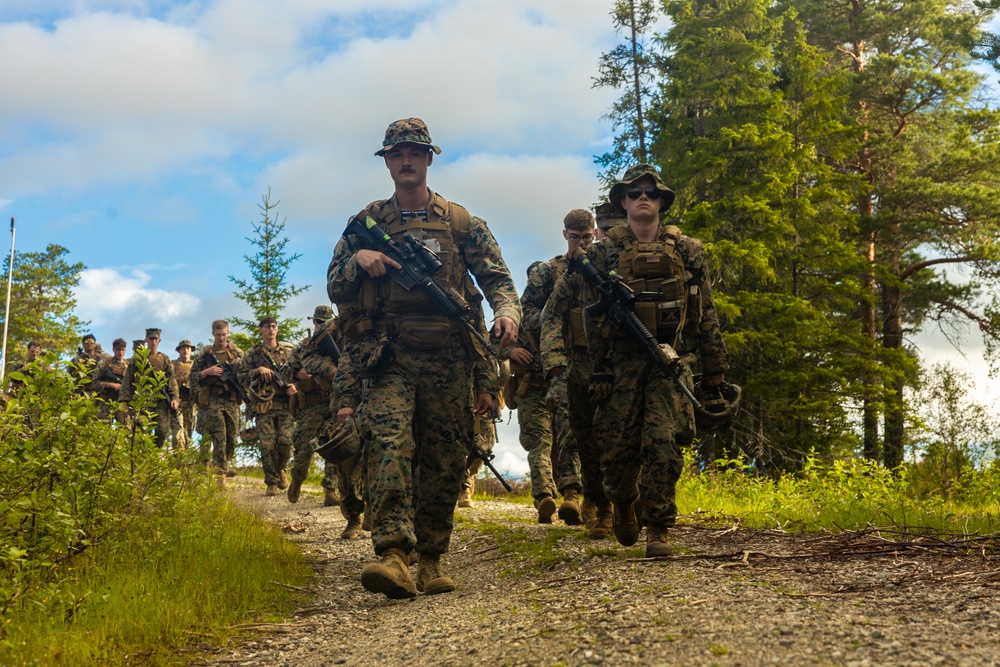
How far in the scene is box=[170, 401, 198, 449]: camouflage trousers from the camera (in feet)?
63.1

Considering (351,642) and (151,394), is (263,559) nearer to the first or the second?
(151,394)

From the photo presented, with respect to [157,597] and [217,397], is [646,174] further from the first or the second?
[217,397]

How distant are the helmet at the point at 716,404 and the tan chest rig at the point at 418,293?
65.5 inches

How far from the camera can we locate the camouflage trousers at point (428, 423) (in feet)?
19.5

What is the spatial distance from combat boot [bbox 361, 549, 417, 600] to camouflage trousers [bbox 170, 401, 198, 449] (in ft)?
40.9

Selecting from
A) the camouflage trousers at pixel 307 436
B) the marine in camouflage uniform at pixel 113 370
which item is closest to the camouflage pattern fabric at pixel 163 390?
the marine in camouflage uniform at pixel 113 370

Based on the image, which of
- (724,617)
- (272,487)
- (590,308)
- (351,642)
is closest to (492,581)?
(351,642)

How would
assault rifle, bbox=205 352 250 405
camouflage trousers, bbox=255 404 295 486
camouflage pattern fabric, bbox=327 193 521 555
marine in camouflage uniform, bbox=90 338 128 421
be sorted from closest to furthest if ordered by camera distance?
camouflage pattern fabric, bbox=327 193 521 555 < camouflage trousers, bbox=255 404 295 486 < assault rifle, bbox=205 352 250 405 < marine in camouflage uniform, bbox=90 338 128 421

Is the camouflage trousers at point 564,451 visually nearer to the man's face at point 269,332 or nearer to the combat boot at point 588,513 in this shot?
the combat boot at point 588,513

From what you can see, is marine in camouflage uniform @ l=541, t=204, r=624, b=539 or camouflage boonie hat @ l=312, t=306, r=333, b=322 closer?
marine in camouflage uniform @ l=541, t=204, r=624, b=539

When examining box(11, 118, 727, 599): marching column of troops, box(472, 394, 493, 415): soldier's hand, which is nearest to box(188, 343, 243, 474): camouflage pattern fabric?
box(11, 118, 727, 599): marching column of troops

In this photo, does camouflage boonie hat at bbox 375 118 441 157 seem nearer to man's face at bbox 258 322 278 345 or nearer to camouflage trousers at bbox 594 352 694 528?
camouflage trousers at bbox 594 352 694 528

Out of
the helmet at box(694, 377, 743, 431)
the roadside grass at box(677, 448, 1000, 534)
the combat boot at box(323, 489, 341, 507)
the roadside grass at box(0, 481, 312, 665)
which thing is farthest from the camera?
the combat boot at box(323, 489, 341, 507)

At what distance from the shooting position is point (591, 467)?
771 cm
